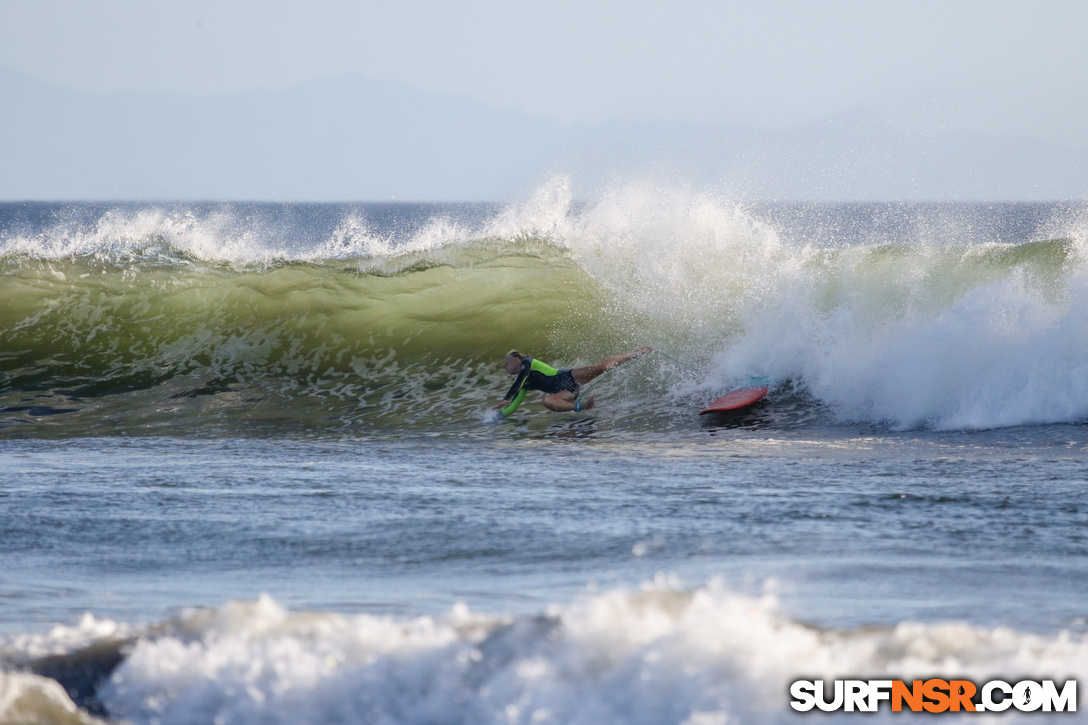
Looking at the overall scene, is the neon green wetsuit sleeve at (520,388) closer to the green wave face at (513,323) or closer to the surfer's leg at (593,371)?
the green wave face at (513,323)

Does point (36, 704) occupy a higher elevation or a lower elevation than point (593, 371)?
lower

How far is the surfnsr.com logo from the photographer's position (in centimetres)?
318

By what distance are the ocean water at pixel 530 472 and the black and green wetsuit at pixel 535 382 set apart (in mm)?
293

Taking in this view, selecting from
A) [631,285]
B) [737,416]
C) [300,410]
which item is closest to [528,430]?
[737,416]

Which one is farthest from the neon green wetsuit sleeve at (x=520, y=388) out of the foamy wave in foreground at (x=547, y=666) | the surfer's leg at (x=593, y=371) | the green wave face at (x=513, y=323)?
the foamy wave in foreground at (x=547, y=666)

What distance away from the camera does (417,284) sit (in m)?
17.4

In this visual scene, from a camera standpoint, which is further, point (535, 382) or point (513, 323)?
point (513, 323)

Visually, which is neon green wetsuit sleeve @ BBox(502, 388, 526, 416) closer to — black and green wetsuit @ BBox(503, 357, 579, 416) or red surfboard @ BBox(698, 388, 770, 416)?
black and green wetsuit @ BBox(503, 357, 579, 416)

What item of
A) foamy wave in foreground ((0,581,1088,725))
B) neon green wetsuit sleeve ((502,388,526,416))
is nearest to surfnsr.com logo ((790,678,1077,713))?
foamy wave in foreground ((0,581,1088,725))

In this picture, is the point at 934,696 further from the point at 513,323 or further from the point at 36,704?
the point at 513,323

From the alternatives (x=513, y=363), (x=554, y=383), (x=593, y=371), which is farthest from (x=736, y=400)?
(x=513, y=363)

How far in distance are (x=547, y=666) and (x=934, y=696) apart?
49.0 inches

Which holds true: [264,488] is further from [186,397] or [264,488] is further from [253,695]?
[186,397]

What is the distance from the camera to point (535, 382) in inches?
452
